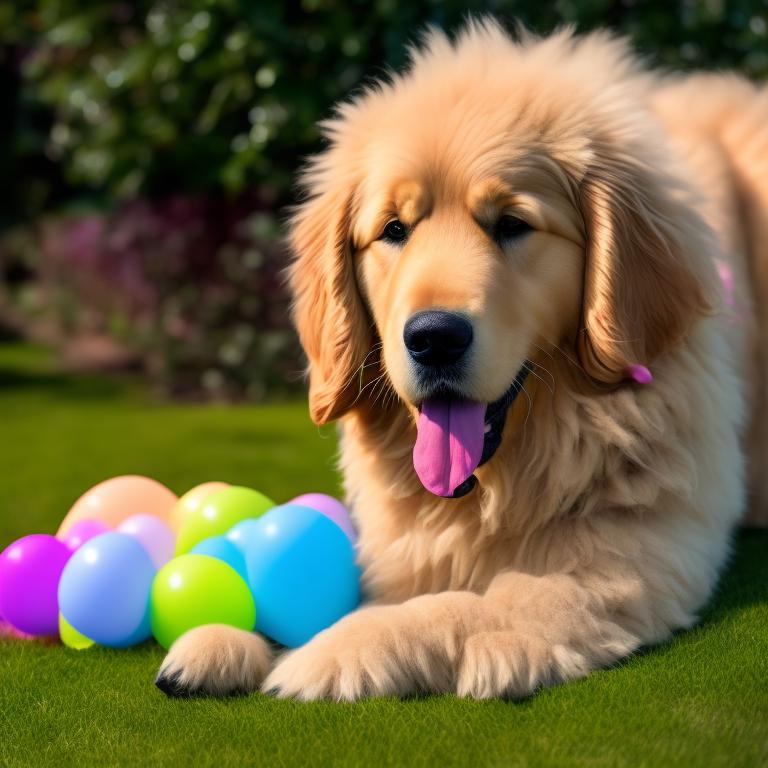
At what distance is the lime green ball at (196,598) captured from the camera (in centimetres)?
329

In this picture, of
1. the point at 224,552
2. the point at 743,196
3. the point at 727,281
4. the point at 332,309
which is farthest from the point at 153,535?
the point at 743,196

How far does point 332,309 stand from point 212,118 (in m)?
5.53

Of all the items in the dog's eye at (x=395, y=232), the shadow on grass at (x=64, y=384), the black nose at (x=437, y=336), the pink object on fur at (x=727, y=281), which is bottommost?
the shadow on grass at (x=64, y=384)

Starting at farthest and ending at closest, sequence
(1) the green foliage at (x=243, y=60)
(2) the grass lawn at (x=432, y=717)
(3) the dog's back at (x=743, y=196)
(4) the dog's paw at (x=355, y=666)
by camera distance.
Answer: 1. (1) the green foliage at (x=243, y=60)
2. (3) the dog's back at (x=743, y=196)
3. (4) the dog's paw at (x=355, y=666)
4. (2) the grass lawn at (x=432, y=717)

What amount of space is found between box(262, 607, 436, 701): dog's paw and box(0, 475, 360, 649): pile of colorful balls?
0.54 metres

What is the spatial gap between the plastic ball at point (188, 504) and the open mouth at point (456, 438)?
1251mm

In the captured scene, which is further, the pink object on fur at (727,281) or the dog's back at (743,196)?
the dog's back at (743,196)

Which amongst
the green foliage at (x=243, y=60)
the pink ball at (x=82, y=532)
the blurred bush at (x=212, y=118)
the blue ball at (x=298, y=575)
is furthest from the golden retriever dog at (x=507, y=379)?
the green foliage at (x=243, y=60)

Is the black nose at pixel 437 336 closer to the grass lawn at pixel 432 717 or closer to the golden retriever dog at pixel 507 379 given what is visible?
the golden retriever dog at pixel 507 379

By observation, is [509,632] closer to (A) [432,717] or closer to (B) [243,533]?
(A) [432,717]

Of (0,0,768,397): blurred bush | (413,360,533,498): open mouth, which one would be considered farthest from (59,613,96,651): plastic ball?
(0,0,768,397): blurred bush

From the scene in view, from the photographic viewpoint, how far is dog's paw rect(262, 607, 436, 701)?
271cm

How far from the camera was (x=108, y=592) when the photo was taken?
132 inches

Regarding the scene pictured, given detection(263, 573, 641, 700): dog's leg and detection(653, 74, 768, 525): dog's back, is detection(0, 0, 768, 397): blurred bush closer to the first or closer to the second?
detection(653, 74, 768, 525): dog's back
